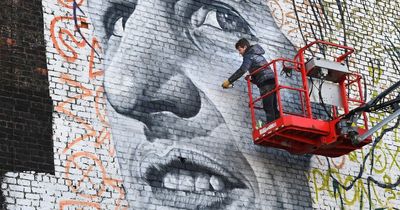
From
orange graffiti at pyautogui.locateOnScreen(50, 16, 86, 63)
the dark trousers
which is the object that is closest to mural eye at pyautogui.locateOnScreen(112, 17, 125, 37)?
orange graffiti at pyautogui.locateOnScreen(50, 16, 86, 63)

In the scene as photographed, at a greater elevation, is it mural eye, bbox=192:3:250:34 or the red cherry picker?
mural eye, bbox=192:3:250:34

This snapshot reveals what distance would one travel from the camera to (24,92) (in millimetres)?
13141

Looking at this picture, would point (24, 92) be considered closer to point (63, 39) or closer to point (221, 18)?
point (63, 39)

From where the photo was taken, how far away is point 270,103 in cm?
1478

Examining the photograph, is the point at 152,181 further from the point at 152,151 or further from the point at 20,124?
the point at 20,124

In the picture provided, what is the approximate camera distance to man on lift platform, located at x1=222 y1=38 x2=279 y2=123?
14.8m

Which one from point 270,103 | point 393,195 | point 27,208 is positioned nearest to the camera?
point 27,208

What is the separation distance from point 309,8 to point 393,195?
404cm

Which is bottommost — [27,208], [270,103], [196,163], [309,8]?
[27,208]

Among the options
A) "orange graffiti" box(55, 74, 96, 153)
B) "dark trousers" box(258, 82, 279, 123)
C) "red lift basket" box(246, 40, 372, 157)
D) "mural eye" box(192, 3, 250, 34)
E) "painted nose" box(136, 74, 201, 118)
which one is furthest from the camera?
"mural eye" box(192, 3, 250, 34)

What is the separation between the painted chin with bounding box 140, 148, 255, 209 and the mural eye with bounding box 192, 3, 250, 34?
2692mm

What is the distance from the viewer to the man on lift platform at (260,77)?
1476 cm

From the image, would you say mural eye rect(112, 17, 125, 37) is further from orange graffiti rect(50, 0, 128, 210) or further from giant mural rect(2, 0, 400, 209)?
orange graffiti rect(50, 0, 128, 210)

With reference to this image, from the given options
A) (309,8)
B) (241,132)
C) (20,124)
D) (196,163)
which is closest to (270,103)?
(241,132)
